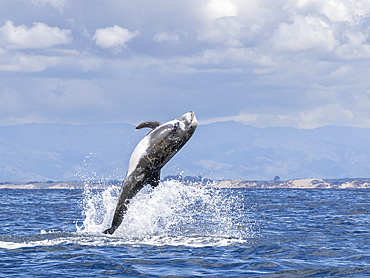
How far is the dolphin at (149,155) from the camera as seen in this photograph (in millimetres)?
21297

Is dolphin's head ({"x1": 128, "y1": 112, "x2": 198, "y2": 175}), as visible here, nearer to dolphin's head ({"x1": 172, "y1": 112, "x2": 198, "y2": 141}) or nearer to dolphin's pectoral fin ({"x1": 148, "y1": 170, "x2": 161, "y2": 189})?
dolphin's head ({"x1": 172, "y1": 112, "x2": 198, "y2": 141})

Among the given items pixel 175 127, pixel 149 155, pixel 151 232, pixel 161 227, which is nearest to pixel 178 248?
pixel 149 155

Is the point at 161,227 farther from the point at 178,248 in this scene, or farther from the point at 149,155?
the point at 149,155

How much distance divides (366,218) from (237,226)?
33.6 feet

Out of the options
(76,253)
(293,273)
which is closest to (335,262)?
(293,273)

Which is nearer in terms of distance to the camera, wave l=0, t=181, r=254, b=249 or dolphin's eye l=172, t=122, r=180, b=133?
dolphin's eye l=172, t=122, r=180, b=133

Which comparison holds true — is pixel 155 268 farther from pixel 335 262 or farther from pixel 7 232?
pixel 7 232

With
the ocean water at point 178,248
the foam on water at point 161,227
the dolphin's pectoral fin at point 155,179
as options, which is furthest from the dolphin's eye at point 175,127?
the ocean water at point 178,248

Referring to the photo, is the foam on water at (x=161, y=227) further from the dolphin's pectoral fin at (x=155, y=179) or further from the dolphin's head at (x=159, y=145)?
the dolphin's head at (x=159, y=145)

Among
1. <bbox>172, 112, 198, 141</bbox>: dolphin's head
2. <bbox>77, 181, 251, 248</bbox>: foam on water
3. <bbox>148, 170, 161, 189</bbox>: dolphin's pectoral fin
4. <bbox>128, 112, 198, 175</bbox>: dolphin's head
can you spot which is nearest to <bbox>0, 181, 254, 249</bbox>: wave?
<bbox>77, 181, 251, 248</bbox>: foam on water

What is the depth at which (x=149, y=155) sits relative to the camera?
2128 centimetres

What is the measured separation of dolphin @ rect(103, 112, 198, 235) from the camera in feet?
69.9

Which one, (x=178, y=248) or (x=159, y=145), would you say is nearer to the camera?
(x=159, y=145)

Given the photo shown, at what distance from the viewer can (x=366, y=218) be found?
36188mm
